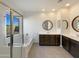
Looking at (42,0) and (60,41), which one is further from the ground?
(42,0)

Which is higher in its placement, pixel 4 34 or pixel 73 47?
pixel 4 34

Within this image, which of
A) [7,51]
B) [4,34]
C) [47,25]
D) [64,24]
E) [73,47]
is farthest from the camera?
[47,25]

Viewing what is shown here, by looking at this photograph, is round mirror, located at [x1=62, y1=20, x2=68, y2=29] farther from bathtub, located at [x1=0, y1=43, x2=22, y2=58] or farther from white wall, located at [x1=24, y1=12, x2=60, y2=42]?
bathtub, located at [x1=0, y1=43, x2=22, y2=58]

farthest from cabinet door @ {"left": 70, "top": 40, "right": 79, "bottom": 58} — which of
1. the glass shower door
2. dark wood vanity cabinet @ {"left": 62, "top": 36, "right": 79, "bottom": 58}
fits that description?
the glass shower door

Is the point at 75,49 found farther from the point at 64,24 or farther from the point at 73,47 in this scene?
the point at 64,24

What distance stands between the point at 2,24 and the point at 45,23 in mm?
5763

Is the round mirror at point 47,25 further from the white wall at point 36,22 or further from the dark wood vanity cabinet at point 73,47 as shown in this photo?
the dark wood vanity cabinet at point 73,47

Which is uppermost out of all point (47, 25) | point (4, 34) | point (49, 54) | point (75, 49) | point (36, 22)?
point (36, 22)

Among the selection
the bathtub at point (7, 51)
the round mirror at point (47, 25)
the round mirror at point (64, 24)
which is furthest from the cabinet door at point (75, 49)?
the round mirror at point (47, 25)

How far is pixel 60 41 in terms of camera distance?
8633mm

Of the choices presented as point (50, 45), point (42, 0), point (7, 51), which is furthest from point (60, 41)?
point (7, 51)

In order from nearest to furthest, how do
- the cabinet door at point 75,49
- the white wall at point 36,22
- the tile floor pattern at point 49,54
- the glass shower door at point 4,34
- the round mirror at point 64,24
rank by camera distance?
the glass shower door at point 4,34 → the cabinet door at point 75,49 → the tile floor pattern at point 49,54 → the round mirror at point 64,24 → the white wall at point 36,22

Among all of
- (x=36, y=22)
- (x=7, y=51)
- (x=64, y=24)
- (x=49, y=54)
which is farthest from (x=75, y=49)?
(x=36, y=22)

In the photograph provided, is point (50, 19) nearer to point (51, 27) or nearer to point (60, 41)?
point (51, 27)
